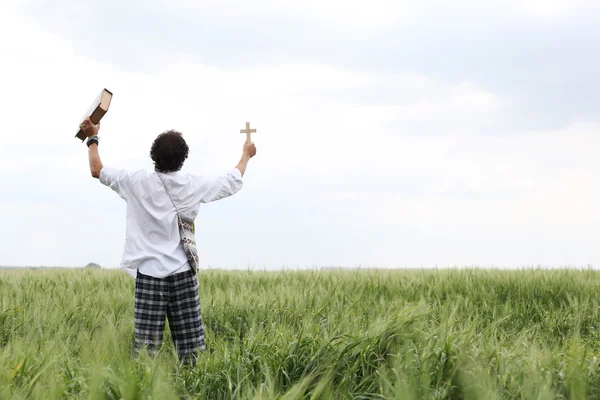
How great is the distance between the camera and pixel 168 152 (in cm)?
453

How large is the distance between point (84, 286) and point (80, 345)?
10.7 feet

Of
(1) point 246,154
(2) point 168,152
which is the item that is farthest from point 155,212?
(1) point 246,154

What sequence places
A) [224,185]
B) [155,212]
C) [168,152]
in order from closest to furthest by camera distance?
[155,212], [168,152], [224,185]

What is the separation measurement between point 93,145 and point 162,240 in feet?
3.26

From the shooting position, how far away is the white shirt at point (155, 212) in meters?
4.39

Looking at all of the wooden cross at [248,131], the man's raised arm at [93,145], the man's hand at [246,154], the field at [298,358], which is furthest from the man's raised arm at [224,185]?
the field at [298,358]

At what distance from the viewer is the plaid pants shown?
4.39 meters

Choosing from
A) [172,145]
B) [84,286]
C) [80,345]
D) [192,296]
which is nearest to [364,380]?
[192,296]

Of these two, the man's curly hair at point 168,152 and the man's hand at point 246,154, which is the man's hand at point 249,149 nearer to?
the man's hand at point 246,154

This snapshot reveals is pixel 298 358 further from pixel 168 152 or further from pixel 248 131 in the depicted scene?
pixel 248 131

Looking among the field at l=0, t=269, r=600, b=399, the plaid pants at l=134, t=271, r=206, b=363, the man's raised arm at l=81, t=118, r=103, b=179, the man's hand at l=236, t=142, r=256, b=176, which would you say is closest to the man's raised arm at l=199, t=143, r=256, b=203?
the man's hand at l=236, t=142, r=256, b=176

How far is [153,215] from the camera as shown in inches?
173

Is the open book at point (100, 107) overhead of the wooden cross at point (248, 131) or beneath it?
overhead

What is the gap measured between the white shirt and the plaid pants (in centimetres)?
10
